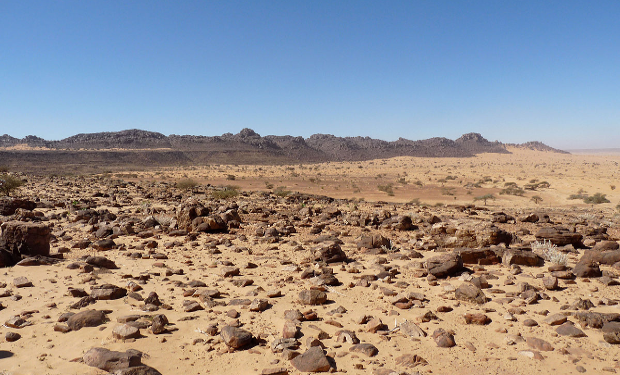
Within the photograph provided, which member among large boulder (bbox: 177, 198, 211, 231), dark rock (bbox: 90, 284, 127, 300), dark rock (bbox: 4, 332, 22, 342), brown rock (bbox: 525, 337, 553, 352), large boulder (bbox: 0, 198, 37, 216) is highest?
large boulder (bbox: 0, 198, 37, 216)

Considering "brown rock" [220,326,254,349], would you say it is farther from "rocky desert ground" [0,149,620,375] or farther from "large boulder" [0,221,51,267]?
"large boulder" [0,221,51,267]

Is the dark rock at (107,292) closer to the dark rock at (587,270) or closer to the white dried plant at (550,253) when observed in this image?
the dark rock at (587,270)

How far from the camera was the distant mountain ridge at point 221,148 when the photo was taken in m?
80.2

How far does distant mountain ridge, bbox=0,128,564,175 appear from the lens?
263 feet

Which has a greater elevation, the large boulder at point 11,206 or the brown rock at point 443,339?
the large boulder at point 11,206

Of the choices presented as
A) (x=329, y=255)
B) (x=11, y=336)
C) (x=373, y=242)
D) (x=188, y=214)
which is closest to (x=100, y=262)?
(x=11, y=336)

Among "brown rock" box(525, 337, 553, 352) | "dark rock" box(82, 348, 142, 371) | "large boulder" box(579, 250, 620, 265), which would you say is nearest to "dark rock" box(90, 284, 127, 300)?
"dark rock" box(82, 348, 142, 371)

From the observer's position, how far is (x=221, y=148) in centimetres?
9931

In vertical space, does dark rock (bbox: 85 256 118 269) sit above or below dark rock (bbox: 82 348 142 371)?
above

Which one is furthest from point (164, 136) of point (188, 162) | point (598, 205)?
point (598, 205)

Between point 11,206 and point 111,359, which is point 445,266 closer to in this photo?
point 111,359

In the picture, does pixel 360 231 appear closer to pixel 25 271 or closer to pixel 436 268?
pixel 436 268

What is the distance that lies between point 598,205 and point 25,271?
27991mm

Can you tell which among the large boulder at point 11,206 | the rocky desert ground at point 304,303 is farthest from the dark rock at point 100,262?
the large boulder at point 11,206
